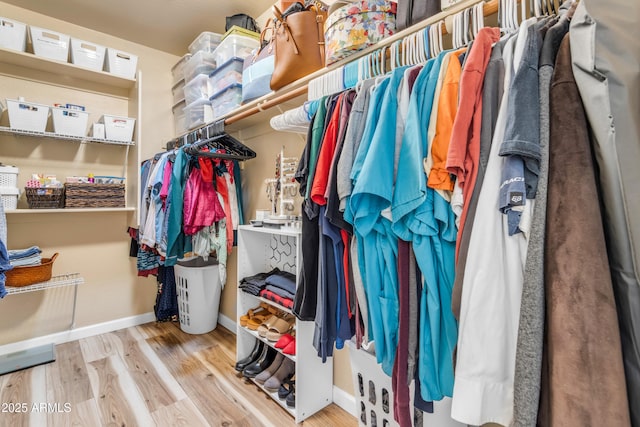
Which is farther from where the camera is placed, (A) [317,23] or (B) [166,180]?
(B) [166,180]

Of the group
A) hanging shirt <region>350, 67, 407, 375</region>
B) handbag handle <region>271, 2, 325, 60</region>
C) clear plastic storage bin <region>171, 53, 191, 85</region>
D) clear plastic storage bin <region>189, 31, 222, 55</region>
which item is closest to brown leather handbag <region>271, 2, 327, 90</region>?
handbag handle <region>271, 2, 325, 60</region>

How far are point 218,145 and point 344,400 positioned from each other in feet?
5.87

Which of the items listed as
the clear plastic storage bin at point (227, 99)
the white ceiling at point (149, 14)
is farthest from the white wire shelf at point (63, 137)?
the white ceiling at point (149, 14)

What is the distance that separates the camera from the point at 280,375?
67.6 inches

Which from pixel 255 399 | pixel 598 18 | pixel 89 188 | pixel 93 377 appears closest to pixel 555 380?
pixel 598 18

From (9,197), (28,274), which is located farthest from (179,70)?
(28,274)

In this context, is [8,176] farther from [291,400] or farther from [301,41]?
[291,400]

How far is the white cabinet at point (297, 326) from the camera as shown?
152 centimetres

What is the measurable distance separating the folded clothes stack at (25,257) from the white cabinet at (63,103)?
0.28 metres

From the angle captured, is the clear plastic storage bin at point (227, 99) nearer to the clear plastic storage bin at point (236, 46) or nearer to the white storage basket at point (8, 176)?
the clear plastic storage bin at point (236, 46)

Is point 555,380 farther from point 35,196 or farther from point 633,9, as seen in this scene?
point 35,196

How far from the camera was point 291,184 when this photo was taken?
69.1 inches

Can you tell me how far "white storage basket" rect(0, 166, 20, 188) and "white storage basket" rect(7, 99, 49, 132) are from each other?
0.28 m

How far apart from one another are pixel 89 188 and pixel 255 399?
6.20ft
